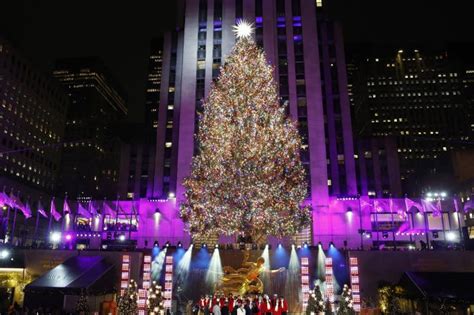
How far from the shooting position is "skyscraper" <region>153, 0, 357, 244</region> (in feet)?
171

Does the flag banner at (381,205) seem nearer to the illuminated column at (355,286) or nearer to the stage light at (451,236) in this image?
the stage light at (451,236)

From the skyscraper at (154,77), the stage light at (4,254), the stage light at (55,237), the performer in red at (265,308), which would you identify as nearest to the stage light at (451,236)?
the performer in red at (265,308)

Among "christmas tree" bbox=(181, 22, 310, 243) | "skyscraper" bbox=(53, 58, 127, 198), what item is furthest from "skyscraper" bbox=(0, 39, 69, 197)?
"christmas tree" bbox=(181, 22, 310, 243)

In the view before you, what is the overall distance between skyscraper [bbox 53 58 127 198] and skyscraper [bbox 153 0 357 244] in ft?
183

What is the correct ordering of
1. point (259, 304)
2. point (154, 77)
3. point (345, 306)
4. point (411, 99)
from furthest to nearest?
point (154, 77) → point (411, 99) → point (345, 306) → point (259, 304)

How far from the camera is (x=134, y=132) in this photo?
120 m

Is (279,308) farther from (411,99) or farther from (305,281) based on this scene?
(411,99)

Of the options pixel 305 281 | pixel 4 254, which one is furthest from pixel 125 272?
pixel 305 281

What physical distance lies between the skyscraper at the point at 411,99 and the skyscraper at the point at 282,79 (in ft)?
231

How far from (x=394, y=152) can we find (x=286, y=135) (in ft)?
122

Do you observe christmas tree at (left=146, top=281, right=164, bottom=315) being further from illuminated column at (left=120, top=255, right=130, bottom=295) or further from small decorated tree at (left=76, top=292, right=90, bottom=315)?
small decorated tree at (left=76, top=292, right=90, bottom=315)

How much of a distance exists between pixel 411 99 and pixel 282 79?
95.2m

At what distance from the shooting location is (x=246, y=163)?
106ft

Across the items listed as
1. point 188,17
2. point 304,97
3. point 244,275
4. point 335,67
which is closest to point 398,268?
point 244,275
